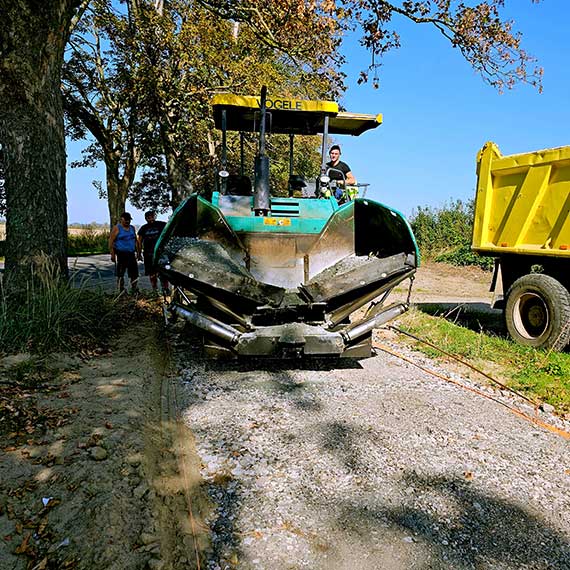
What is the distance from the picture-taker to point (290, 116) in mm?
6371

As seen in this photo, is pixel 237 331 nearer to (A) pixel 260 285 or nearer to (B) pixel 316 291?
(A) pixel 260 285

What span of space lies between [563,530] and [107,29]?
15.3 meters

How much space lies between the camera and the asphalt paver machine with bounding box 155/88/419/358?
4516 millimetres

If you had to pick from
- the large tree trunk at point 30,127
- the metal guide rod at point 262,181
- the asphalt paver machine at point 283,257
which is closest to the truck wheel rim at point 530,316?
the asphalt paver machine at point 283,257

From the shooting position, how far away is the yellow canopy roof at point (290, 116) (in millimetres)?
6016

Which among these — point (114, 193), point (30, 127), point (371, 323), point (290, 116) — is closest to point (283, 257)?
point (371, 323)

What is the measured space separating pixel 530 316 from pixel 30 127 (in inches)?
249

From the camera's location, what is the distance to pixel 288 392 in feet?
14.7

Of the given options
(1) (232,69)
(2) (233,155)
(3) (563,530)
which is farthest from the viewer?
(2) (233,155)

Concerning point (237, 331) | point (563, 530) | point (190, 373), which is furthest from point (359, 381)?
point (563, 530)

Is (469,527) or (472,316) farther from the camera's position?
(472,316)

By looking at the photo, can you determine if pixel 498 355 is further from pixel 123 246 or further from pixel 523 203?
pixel 123 246

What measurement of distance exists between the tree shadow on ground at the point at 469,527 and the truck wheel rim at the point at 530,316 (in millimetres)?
3949

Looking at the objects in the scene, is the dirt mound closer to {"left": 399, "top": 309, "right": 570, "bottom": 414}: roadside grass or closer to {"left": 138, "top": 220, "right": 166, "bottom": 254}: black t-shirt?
{"left": 399, "top": 309, "right": 570, "bottom": 414}: roadside grass
